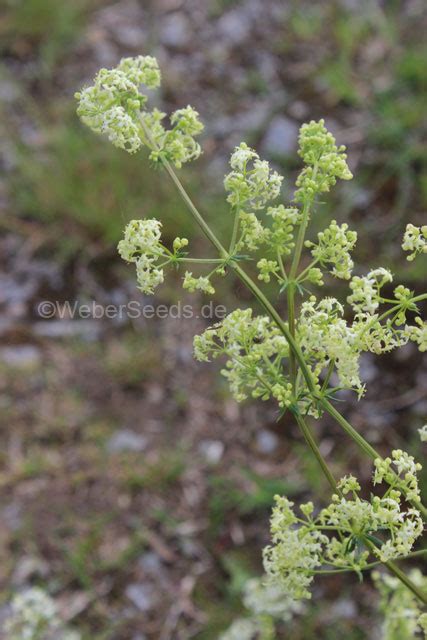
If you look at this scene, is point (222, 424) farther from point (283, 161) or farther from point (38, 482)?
point (283, 161)

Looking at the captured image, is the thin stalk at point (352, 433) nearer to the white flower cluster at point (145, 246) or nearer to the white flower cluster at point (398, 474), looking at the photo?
the white flower cluster at point (398, 474)

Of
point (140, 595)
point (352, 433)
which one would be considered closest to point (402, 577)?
point (352, 433)

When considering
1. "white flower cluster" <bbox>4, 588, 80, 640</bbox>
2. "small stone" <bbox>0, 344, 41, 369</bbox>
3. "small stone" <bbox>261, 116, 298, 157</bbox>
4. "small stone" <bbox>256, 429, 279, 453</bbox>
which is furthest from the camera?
"small stone" <bbox>261, 116, 298, 157</bbox>

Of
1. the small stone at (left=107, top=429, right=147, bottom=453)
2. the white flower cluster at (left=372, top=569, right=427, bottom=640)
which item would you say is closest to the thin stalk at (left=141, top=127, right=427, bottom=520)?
the white flower cluster at (left=372, top=569, right=427, bottom=640)

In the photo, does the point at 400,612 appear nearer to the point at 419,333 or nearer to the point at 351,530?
the point at 351,530

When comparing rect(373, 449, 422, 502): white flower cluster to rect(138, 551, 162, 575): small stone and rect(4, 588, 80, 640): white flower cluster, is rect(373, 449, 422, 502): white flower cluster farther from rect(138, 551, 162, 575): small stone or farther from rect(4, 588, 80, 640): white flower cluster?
rect(138, 551, 162, 575): small stone

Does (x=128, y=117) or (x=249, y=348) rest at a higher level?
(x=128, y=117)

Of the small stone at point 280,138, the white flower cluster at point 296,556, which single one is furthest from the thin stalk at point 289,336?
the small stone at point 280,138
